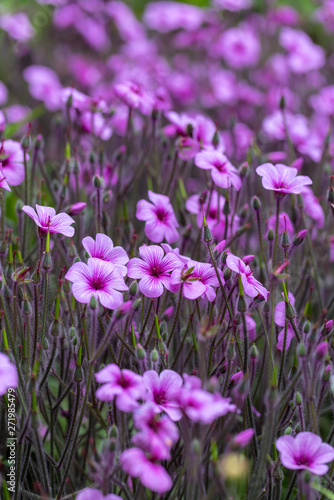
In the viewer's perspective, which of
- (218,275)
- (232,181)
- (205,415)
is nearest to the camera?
(205,415)

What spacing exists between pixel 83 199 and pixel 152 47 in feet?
4.87

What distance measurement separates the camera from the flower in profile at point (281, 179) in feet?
3.10

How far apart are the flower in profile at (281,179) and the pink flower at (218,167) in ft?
0.26

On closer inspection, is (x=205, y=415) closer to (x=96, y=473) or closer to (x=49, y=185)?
(x=96, y=473)

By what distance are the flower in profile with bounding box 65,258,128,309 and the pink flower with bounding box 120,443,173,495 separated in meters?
0.23

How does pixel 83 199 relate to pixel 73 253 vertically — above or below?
below

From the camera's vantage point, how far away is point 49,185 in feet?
4.14

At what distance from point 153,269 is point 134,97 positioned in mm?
534

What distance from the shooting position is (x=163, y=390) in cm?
72

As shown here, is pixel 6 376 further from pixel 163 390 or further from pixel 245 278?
pixel 245 278

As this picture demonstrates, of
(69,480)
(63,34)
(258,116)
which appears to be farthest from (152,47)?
(69,480)

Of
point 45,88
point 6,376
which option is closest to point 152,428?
point 6,376

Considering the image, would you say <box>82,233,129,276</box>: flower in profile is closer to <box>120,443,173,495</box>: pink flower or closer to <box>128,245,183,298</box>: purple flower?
<box>128,245,183,298</box>: purple flower

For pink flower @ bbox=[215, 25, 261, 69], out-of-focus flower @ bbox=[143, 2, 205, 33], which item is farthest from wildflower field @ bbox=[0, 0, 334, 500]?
out-of-focus flower @ bbox=[143, 2, 205, 33]
